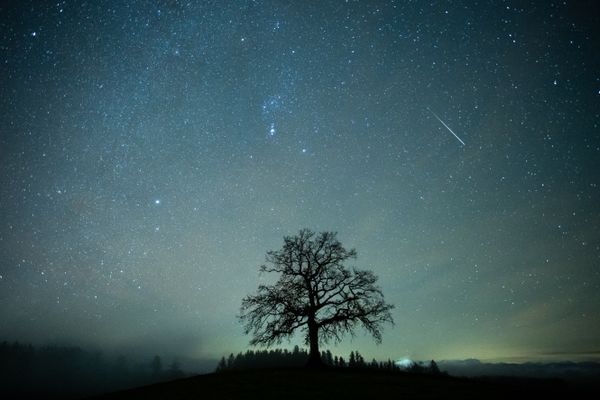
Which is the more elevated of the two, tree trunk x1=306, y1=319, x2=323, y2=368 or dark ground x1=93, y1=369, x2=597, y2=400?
tree trunk x1=306, y1=319, x2=323, y2=368

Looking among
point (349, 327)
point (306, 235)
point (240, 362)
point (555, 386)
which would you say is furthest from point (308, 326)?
point (240, 362)

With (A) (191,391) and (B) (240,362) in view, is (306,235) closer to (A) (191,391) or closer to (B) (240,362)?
(A) (191,391)

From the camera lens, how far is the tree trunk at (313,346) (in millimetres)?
24500

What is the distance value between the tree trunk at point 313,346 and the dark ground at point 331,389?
358 centimetres

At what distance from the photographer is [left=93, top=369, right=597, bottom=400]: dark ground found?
47.6 feet

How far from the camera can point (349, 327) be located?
26375 mm

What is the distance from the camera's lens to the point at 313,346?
25.8 m

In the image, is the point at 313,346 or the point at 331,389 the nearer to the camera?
the point at 331,389

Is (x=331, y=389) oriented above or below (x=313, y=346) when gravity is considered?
below

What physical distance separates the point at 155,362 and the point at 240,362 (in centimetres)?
6600

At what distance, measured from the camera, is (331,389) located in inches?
618

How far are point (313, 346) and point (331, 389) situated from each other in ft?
34.1

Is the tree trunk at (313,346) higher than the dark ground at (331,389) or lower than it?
higher

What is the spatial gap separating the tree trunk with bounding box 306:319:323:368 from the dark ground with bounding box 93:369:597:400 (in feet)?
11.8
